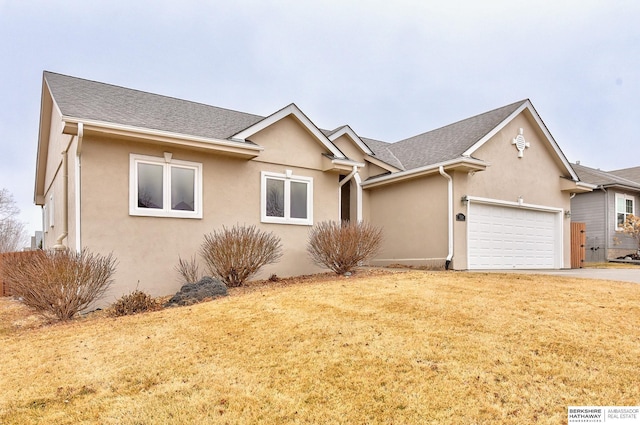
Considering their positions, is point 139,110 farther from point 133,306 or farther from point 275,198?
point 133,306

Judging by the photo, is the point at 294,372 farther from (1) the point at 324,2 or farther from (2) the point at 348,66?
(2) the point at 348,66

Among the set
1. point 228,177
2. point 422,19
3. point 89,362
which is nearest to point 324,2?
point 422,19

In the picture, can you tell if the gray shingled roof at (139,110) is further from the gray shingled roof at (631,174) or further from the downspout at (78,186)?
the gray shingled roof at (631,174)

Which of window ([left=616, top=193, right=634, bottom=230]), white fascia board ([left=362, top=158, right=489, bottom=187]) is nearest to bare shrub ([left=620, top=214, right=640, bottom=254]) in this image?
window ([left=616, top=193, right=634, bottom=230])

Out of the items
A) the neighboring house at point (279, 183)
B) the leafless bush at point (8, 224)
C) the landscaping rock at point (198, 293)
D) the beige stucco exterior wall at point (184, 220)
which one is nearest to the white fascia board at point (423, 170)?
the neighboring house at point (279, 183)

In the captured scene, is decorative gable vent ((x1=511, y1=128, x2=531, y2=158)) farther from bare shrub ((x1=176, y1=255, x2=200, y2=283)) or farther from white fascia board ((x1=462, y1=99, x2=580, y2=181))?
bare shrub ((x1=176, y1=255, x2=200, y2=283))

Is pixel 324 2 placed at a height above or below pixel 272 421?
above

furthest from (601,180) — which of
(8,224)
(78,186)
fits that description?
(8,224)

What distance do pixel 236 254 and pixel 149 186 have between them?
260 cm

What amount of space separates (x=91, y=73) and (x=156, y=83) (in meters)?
4.11

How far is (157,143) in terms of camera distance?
9.72m

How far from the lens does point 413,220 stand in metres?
13.9

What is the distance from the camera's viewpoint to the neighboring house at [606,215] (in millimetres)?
20938

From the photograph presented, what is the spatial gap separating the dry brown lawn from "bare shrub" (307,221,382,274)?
3280 mm
